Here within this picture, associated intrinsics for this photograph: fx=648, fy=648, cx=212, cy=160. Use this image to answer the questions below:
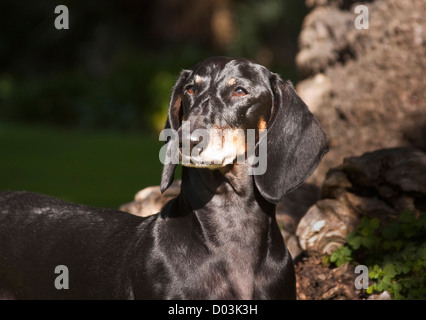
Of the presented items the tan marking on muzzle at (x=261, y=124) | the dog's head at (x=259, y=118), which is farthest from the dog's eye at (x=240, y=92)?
the tan marking on muzzle at (x=261, y=124)

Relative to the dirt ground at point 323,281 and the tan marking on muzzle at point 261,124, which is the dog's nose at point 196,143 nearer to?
the tan marking on muzzle at point 261,124

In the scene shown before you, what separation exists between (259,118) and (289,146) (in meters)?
0.25

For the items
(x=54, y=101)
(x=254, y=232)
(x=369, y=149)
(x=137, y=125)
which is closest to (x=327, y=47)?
(x=369, y=149)

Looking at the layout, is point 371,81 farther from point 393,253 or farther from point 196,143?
point 196,143

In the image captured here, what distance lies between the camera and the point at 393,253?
189 inches

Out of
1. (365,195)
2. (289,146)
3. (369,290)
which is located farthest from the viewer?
(365,195)

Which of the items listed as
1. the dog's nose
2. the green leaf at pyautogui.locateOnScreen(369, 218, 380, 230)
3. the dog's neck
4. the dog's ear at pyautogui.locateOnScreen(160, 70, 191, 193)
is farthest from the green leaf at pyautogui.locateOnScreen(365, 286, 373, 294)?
the dog's nose

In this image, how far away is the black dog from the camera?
369cm

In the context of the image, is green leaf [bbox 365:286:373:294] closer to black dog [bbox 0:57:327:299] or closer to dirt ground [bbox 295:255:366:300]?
dirt ground [bbox 295:255:366:300]

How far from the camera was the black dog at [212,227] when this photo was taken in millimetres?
3689

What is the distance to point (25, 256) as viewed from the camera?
4.26 m

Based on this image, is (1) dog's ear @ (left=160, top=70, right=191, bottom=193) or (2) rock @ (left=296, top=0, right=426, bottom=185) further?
(2) rock @ (left=296, top=0, right=426, bottom=185)

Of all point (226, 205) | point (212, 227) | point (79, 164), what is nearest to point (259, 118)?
point (226, 205)

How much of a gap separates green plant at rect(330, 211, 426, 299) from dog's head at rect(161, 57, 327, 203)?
1.18 meters
